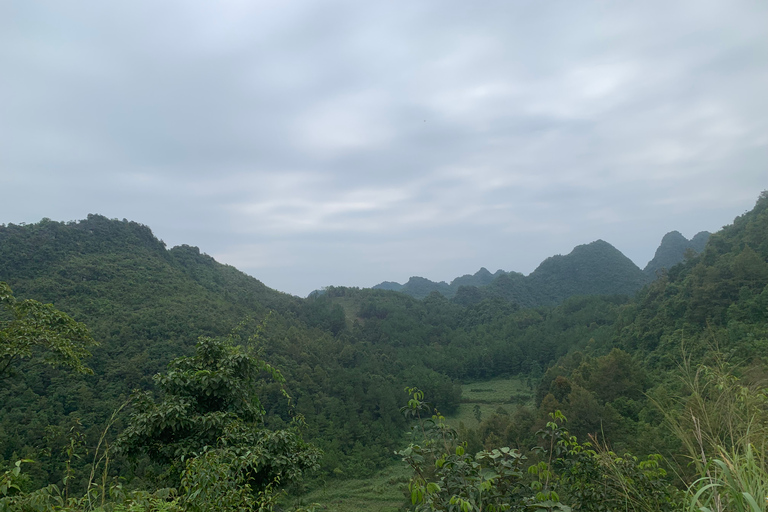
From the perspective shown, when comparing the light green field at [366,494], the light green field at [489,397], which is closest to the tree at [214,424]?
the light green field at [366,494]

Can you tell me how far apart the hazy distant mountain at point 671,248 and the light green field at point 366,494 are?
8066cm

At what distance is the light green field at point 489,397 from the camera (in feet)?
103

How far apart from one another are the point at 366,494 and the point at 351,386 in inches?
396

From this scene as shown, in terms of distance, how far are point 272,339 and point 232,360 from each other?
25.7 m

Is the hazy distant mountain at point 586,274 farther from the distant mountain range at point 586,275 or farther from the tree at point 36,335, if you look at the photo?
the tree at point 36,335

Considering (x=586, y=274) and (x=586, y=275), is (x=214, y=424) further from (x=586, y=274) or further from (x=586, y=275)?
(x=586, y=274)

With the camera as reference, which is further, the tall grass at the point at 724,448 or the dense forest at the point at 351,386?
the dense forest at the point at 351,386

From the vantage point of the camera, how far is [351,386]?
100 ft

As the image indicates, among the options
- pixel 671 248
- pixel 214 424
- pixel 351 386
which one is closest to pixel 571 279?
pixel 671 248

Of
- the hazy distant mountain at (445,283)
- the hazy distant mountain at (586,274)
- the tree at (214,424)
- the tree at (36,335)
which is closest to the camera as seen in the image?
the tree at (214,424)

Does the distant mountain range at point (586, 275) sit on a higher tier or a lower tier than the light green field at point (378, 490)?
higher

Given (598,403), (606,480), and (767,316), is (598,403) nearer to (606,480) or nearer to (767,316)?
(767,316)

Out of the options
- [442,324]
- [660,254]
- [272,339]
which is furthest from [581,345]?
[660,254]

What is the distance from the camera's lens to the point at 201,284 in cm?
3766
